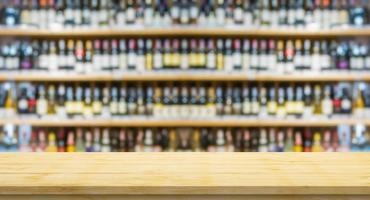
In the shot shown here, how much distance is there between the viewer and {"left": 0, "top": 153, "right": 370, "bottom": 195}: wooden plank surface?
3.40 feet

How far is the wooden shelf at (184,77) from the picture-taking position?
391 centimetres

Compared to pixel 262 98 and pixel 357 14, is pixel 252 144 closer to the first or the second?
pixel 262 98

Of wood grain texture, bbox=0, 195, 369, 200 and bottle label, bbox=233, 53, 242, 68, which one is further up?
wood grain texture, bbox=0, 195, 369, 200

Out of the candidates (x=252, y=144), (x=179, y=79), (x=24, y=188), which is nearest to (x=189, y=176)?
(x=24, y=188)

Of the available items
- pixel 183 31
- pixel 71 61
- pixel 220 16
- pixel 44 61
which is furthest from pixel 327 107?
pixel 44 61

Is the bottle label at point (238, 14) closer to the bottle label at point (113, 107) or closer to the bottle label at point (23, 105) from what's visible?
the bottle label at point (113, 107)

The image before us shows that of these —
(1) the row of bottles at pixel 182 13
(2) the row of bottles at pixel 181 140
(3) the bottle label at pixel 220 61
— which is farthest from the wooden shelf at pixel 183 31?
(2) the row of bottles at pixel 181 140

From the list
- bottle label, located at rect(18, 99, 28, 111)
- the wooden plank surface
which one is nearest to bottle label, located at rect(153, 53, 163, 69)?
bottle label, located at rect(18, 99, 28, 111)

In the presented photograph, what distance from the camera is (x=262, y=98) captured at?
4.11 meters

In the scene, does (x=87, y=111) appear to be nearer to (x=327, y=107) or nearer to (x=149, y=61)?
(x=149, y=61)

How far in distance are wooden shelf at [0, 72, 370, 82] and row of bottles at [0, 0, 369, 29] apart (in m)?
0.36

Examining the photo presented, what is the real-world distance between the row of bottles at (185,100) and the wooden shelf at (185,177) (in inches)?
107

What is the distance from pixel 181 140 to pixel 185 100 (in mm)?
312

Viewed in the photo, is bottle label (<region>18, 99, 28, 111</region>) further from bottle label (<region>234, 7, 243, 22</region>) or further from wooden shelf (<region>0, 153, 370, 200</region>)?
wooden shelf (<region>0, 153, 370, 200</region>)
